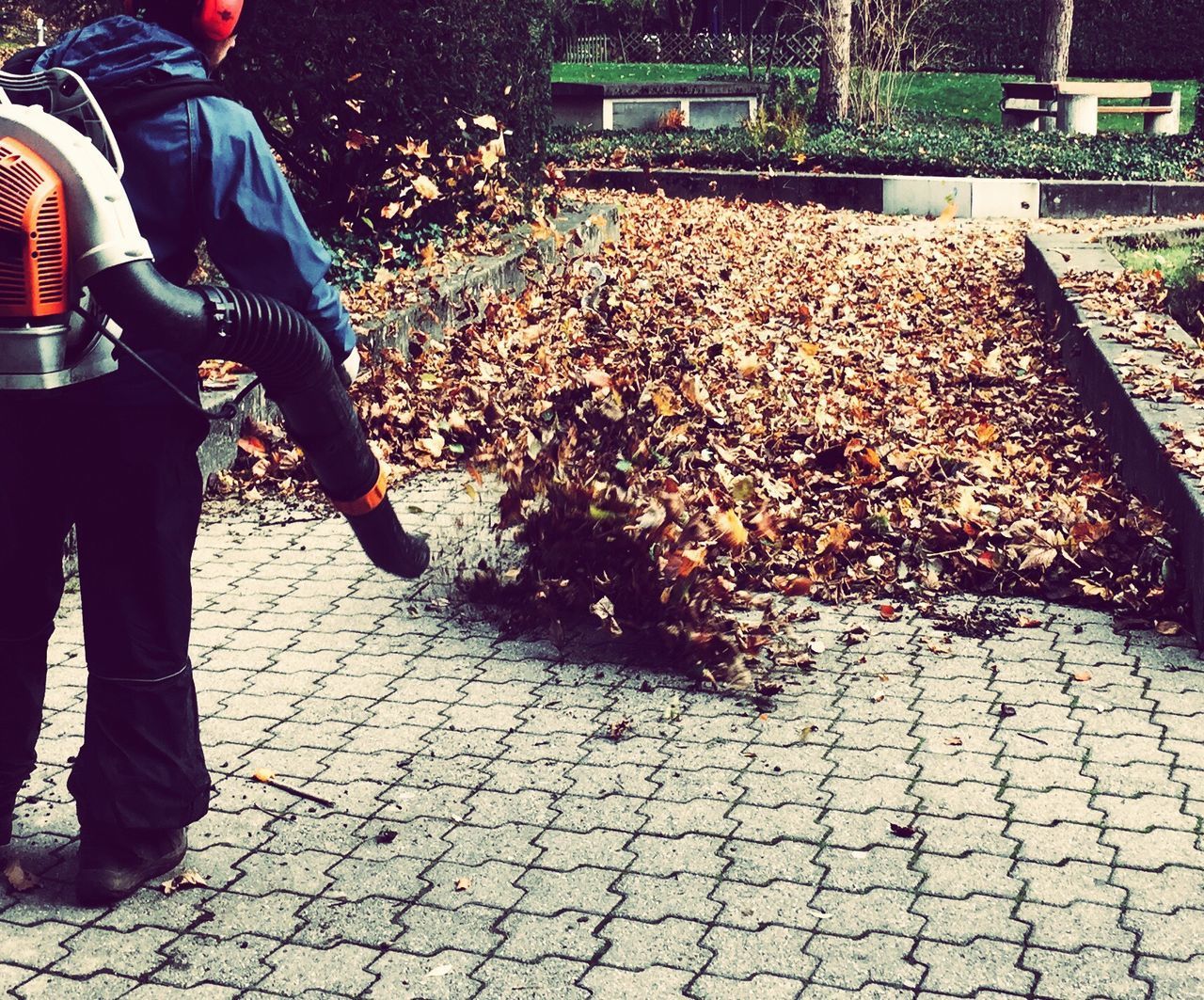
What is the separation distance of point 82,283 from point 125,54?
21.3 inches

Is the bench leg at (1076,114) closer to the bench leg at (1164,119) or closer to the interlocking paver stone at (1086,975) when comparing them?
the bench leg at (1164,119)

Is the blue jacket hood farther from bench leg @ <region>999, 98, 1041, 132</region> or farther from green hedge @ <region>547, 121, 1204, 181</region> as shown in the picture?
bench leg @ <region>999, 98, 1041, 132</region>

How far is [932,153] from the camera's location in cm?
1634

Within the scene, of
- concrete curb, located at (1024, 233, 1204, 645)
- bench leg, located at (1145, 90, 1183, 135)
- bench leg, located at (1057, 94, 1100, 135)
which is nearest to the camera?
concrete curb, located at (1024, 233, 1204, 645)

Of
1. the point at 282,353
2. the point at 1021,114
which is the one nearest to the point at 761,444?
the point at 282,353

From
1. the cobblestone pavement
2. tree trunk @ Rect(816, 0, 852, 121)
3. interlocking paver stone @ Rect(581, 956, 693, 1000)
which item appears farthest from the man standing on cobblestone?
tree trunk @ Rect(816, 0, 852, 121)

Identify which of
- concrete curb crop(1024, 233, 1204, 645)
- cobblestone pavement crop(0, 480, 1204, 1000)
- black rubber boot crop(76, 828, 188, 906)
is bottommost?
cobblestone pavement crop(0, 480, 1204, 1000)

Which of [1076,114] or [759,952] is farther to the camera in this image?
[1076,114]

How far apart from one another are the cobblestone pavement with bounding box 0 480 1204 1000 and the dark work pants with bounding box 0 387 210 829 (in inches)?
11.4

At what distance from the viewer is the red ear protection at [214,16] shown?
3357mm

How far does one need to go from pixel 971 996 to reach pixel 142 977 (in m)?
1.71

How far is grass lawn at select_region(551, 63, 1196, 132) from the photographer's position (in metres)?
26.1

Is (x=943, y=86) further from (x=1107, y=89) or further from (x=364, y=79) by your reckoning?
(x=364, y=79)

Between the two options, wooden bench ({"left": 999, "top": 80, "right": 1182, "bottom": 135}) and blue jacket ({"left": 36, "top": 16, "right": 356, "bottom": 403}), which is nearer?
blue jacket ({"left": 36, "top": 16, "right": 356, "bottom": 403})
